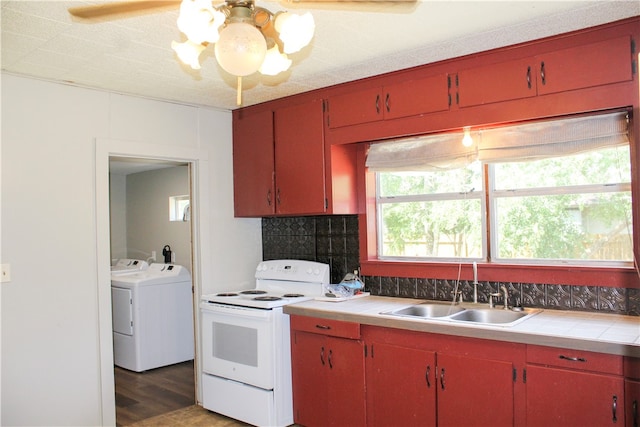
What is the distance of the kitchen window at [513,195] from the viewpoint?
9.14 ft

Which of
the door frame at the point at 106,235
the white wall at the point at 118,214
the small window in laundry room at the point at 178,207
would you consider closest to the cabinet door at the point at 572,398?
the door frame at the point at 106,235

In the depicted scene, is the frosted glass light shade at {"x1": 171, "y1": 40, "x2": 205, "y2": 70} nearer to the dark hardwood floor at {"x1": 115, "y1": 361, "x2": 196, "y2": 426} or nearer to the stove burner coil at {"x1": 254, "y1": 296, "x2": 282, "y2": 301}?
the stove burner coil at {"x1": 254, "y1": 296, "x2": 282, "y2": 301}

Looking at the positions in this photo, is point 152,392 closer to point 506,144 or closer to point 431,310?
point 431,310

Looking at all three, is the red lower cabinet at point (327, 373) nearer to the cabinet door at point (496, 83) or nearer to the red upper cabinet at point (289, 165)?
the red upper cabinet at point (289, 165)

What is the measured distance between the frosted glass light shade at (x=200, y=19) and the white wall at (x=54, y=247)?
2.15 metres

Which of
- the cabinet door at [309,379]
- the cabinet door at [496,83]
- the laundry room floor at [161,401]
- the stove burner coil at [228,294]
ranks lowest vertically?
the laundry room floor at [161,401]

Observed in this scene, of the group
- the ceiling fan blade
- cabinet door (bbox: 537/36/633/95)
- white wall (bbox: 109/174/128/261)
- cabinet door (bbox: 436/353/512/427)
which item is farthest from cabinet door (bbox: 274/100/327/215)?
white wall (bbox: 109/174/128/261)

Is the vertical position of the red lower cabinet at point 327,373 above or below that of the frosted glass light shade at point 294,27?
below

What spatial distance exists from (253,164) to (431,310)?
175cm

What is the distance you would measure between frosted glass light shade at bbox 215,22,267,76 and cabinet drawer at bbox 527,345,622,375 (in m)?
1.87

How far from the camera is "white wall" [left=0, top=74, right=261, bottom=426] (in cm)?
301

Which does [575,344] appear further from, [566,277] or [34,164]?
[34,164]

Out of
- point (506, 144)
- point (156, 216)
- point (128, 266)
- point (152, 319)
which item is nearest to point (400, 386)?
point (506, 144)

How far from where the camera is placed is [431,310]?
3283mm
